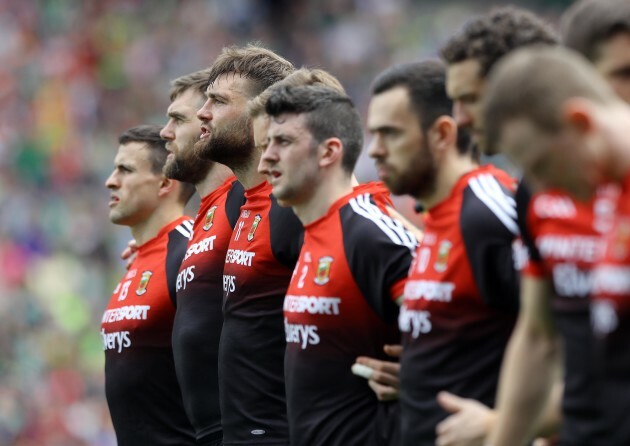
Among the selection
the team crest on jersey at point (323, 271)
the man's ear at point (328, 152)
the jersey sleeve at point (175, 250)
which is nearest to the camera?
the team crest on jersey at point (323, 271)

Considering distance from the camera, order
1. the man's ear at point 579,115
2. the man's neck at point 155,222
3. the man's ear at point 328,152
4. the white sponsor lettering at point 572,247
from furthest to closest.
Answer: the man's neck at point 155,222, the man's ear at point 328,152, the white sponsor lettering at point 572,247, the man's ear at point 579,115

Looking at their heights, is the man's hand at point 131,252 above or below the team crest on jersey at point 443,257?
above

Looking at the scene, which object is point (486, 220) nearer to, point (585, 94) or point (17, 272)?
point (585, 94)

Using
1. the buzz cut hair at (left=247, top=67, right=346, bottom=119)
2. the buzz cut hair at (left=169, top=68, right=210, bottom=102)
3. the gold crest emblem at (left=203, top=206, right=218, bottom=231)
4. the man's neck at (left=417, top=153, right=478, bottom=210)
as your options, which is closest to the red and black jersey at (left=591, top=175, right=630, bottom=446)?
the man's neck at (left=417, top=153, right=478, bottom=210)

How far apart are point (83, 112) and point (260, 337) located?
1276cm

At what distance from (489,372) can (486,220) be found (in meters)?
0.52

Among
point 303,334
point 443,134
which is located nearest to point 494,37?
point 443,134

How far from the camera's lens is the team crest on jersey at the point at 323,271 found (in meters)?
5.38

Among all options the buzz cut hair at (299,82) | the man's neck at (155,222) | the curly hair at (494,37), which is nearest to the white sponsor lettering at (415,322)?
the curly hair at (494,37)

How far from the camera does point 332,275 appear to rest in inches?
211

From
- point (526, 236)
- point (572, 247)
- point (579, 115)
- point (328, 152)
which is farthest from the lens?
point (328, 152)

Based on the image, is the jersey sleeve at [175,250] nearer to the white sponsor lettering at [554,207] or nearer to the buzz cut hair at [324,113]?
the buzz cut hair at [324,113]

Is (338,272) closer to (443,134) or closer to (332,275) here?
(332,275)

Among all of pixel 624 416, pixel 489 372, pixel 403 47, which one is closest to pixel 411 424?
pixel 489 372
